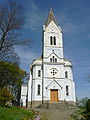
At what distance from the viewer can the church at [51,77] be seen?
3581 centimetres

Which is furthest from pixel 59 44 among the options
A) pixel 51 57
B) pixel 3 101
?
pixel 3 101

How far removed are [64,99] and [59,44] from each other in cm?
1260

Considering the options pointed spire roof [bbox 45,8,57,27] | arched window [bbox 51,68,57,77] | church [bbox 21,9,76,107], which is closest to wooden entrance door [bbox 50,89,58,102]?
church [bbox 21,9,76,107]

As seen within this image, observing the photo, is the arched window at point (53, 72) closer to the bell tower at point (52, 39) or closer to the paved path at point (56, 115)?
the bell tower at point (52, 39)

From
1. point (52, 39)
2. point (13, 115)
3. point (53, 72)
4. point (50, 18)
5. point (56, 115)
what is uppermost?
point (50, 18)

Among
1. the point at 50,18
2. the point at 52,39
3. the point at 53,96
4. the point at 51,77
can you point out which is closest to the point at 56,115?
the point at 53,96

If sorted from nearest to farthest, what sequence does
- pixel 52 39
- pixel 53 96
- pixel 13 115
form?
pixel 13 115 < pixel 53 96 < pixel 52 39

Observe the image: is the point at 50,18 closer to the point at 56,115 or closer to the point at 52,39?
the point at 52,39

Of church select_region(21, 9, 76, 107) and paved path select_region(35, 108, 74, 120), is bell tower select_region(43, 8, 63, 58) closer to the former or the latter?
church select_region(21, 9, 76, 107)

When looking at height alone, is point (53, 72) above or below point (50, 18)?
below

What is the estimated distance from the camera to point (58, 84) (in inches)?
1432

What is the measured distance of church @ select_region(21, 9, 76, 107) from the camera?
35.8 m

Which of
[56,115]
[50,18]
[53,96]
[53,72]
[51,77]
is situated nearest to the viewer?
[56,115]

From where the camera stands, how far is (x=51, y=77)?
37.0 metres
